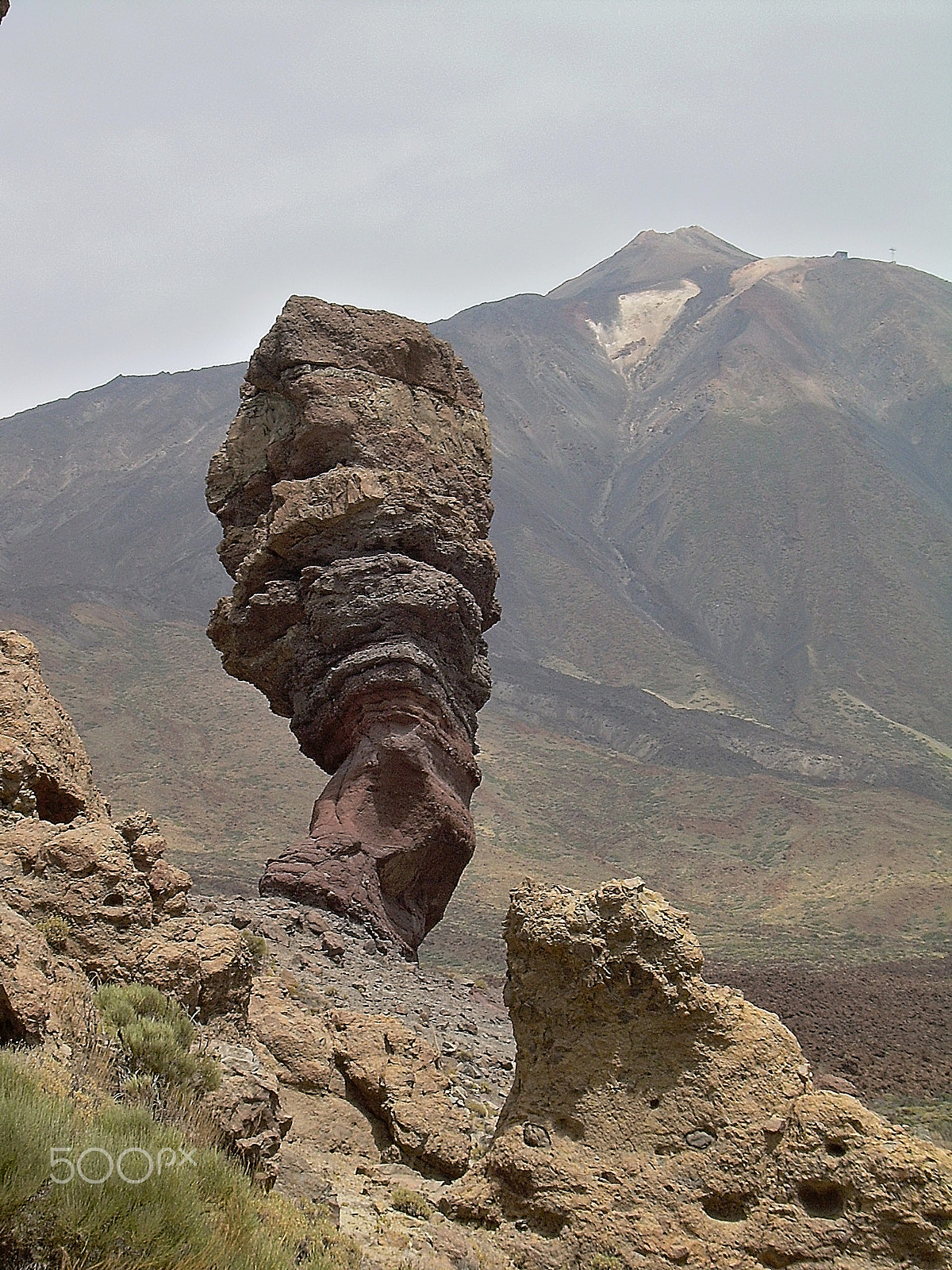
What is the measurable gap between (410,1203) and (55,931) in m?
2.37

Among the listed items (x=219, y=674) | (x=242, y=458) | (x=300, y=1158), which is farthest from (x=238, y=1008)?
(x=219, y=674)

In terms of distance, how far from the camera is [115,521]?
8869cm

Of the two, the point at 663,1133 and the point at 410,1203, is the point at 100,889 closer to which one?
the point at 410,1203

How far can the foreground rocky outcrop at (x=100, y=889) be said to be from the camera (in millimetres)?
5980

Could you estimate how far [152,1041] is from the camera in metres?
5.04

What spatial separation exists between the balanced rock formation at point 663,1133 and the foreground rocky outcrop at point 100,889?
1.80m

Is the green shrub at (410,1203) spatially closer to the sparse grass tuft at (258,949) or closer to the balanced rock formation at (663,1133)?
the balanced rock formation at (663,1133)

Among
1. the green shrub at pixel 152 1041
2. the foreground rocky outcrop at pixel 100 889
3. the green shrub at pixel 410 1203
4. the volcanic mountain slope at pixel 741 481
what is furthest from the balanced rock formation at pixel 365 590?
the volcanic mountain slope at pixel 741 481

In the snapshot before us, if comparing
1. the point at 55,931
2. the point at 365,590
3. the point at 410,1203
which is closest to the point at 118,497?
the point at 365,590

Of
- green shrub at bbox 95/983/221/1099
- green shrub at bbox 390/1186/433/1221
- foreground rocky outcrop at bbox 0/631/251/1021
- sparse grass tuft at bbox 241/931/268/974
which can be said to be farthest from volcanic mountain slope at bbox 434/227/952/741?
green shrub at bbox 95/983/221/1099

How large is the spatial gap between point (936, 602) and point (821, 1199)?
3033 inches

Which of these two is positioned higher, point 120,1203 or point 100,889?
point 100,889

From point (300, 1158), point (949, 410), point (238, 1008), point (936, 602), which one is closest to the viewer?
point (300, 1158)

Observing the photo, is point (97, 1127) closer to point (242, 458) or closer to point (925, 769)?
point (242, 458)
